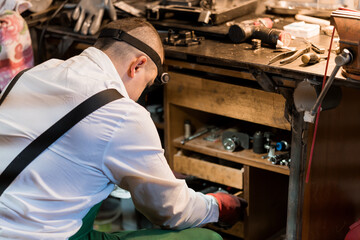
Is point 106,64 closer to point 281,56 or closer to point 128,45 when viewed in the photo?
point 128,45

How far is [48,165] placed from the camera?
148 centimetres

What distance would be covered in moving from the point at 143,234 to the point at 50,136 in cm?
49

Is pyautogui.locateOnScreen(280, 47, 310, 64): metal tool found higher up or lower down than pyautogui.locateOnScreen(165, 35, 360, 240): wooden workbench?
higher up

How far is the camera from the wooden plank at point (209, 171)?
2.25 meters

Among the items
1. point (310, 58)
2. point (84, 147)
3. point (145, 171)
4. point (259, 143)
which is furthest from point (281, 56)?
point (84, 147)

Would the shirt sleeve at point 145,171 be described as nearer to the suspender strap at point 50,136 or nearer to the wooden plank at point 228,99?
the suspender strap at point 50,136

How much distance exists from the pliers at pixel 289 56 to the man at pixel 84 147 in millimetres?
522

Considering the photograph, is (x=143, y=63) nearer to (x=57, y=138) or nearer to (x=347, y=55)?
(x=57, y=138)

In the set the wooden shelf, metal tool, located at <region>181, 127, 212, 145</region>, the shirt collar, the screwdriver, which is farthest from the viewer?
metal tool, located at <region>181, 127, 212, 145</region>

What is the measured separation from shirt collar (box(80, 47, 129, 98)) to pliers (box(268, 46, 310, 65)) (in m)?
0.61

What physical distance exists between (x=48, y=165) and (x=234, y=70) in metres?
0.88

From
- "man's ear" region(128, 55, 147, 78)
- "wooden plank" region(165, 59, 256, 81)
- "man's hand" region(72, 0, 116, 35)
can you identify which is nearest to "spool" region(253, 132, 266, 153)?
"wooden plank" region(165, 59, 256, 81)

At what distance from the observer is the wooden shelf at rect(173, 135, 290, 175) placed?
214 centimetres

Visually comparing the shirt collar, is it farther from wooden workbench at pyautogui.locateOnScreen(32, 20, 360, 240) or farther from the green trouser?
wooden workbench at pyautogui.locateOnScreen(32, 20, 360, 240)
